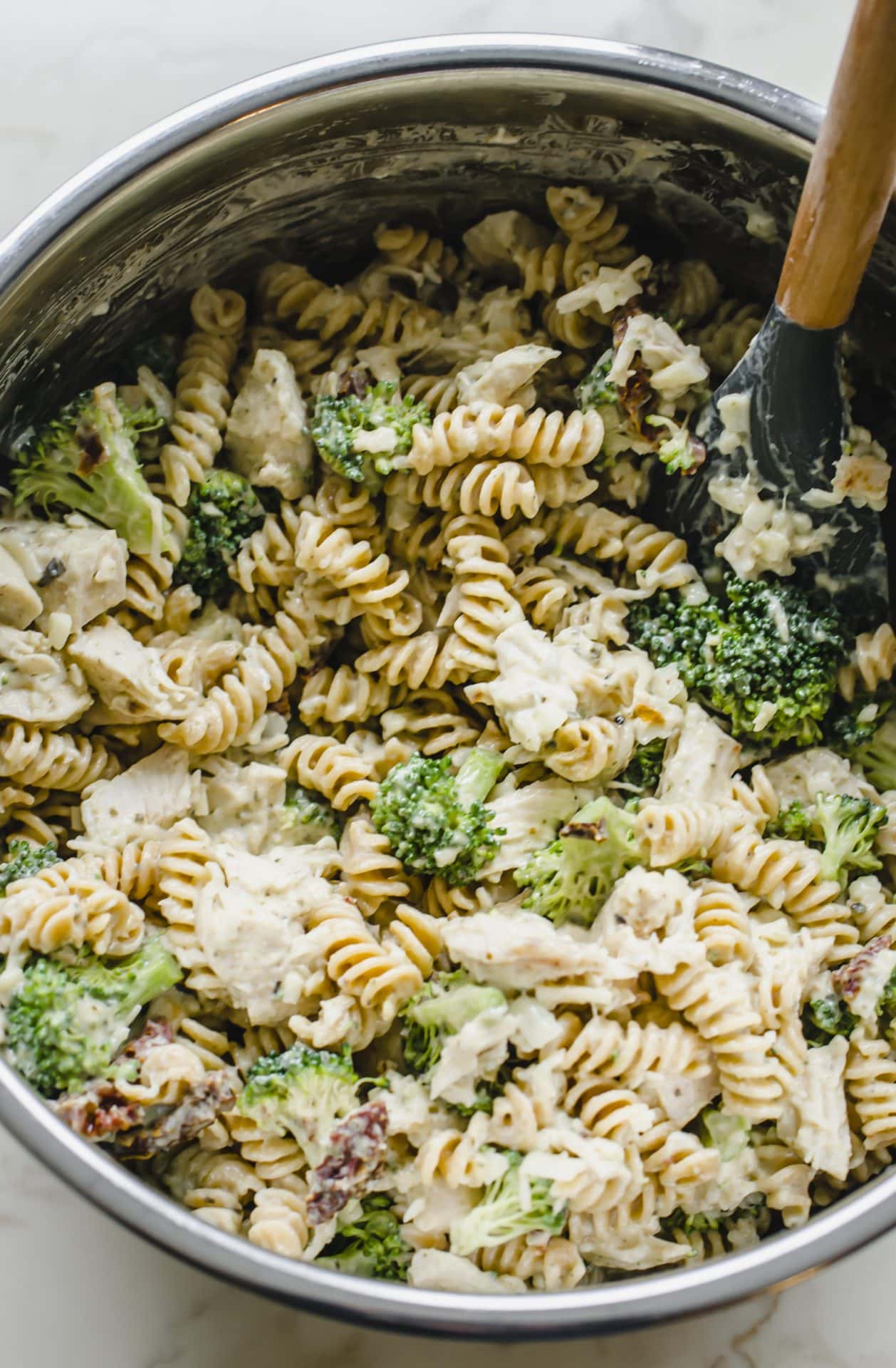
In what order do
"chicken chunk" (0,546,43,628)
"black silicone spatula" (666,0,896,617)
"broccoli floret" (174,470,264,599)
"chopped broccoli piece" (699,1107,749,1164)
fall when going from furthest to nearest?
"broccoli floret" (174,470,264,599)
"chicken chunk" (0,546,43,628)
"chopped broccoli piece" (699,1107,749,1164)
"black silicone spatula" (666,0,896,617)

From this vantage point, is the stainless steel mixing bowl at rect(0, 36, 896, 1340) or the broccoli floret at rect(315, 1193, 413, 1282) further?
the broccoli floret at rect(315, 1193, 413, 1282)

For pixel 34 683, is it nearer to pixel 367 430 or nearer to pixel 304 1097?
pixel 367 430

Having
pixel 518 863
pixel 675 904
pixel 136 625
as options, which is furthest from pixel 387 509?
pixel 675 904

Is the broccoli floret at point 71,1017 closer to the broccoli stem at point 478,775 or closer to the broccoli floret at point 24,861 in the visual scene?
the broccoli floret at point 24,861

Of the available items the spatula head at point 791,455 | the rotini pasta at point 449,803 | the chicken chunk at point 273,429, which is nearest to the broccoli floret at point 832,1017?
the rotini pasta at point 449,803

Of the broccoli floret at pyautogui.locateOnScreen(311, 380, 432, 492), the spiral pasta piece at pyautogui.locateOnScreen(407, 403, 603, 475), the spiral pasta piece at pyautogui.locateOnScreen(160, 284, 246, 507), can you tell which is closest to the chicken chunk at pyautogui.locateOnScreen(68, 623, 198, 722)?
the spiral pasta piece at pyautogui.locateOnScreen(160, 284, 246, 507)

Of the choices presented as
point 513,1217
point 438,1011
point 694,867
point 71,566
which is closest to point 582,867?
point 694,867

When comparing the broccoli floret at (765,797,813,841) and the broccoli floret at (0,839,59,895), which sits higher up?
the broccoli floret at (765,797,813,841)

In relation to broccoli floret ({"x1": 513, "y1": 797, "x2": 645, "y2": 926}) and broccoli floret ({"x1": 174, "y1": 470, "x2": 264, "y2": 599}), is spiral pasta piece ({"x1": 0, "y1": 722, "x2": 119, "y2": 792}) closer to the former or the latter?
broccoli floret ({"x1": 174, "y1": 470, "x2": 264, "y2": 599})
